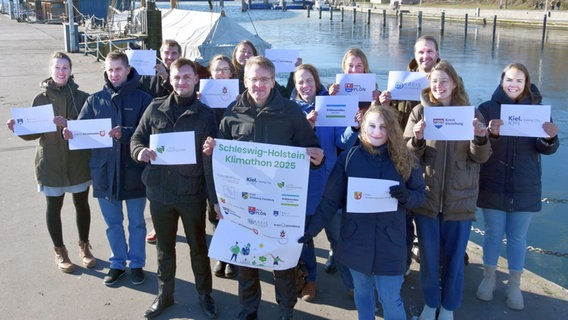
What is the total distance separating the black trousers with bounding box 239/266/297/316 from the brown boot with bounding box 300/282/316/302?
40cm

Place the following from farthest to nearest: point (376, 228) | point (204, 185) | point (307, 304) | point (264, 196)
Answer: point (307, 304)
point (204, 185)
point (264, 196)
point (376, 228)

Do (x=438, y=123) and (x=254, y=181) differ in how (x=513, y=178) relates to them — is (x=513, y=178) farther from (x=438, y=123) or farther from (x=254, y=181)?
(x=254, y=181)

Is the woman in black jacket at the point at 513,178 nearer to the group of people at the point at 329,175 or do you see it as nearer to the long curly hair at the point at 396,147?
the group of people at the point at 329,175

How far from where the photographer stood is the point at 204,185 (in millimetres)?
4461

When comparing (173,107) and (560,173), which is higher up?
(173,107)

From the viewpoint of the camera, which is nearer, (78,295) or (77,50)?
(78,295)

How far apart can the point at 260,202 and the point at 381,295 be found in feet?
3.83

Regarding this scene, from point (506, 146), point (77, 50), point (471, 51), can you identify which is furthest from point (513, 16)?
point (506, 146)

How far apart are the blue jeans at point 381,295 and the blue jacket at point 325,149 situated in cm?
94

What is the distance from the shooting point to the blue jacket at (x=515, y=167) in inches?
178

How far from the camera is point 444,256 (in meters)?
4.35

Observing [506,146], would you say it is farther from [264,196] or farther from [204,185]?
[204,185]

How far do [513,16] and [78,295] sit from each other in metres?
62.1

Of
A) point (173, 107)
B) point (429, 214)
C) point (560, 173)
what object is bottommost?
point (560, 173)
